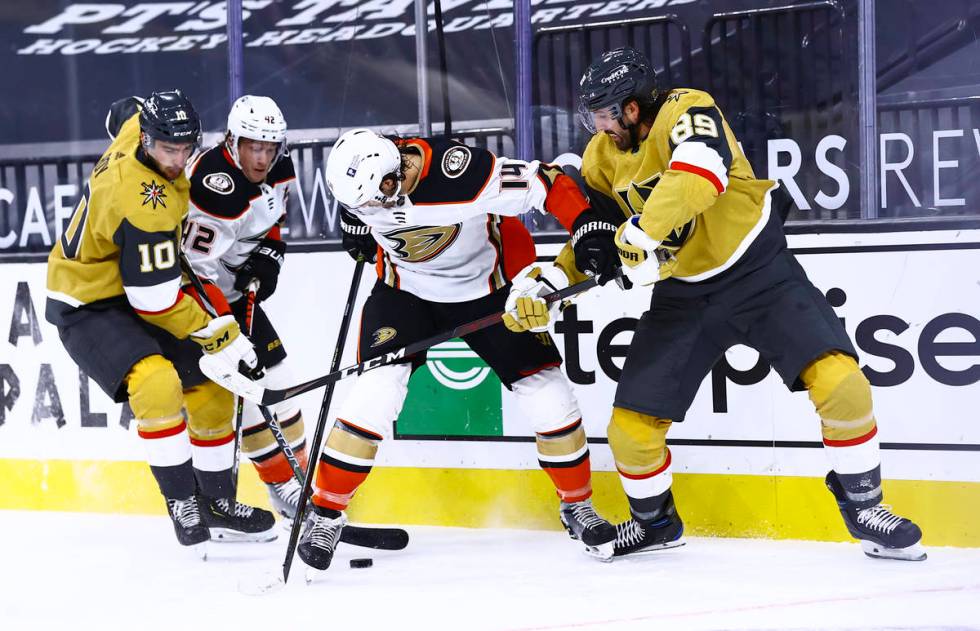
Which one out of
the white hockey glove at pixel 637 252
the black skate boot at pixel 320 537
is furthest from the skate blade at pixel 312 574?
the white hockey glove at pixel 637 252

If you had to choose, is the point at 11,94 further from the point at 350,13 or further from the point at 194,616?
the point at 194,616

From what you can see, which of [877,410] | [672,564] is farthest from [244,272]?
[877,410]

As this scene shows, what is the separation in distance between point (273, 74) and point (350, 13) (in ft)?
1.04

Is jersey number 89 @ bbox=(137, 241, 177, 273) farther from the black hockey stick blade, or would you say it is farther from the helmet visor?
the helmet visor

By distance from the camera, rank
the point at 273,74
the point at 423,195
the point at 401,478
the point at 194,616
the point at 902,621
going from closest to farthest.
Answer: the point at 902,621
the point at 194,616
the point at 423,195
the point at 401,478
the point at 273,74

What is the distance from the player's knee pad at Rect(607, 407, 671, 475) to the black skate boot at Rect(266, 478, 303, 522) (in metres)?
1.02

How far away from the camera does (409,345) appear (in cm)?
282

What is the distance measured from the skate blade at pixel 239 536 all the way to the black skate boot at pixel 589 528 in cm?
87

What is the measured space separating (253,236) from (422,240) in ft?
1.91

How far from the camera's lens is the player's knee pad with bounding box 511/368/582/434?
2.83 meters

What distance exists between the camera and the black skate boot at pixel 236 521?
125 inches

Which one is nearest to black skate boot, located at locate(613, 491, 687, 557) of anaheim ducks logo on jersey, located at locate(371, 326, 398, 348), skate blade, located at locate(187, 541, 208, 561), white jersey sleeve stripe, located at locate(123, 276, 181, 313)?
anaheim ducks logo on jersey, located at locate(371, 326, 398, 348)

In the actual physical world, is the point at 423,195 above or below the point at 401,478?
above

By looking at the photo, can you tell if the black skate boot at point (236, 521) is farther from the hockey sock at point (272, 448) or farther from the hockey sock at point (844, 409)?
the hockey sock at point (844, 409)
